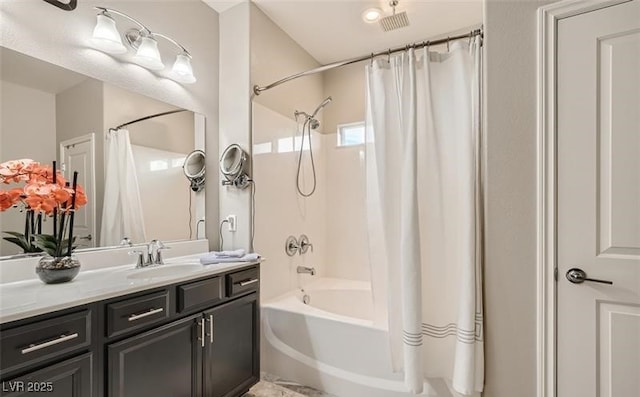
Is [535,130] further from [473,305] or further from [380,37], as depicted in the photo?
[380,37]

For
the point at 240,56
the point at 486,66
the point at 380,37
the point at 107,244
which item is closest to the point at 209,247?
the point at 107,244

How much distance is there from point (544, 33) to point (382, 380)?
2.04 m

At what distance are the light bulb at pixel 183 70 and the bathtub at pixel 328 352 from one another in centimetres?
178

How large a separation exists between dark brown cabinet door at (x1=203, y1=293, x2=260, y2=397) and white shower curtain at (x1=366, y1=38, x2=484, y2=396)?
0.86 m

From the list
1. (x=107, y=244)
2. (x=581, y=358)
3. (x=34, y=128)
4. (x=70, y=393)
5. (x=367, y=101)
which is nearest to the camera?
(x=70, y=393)

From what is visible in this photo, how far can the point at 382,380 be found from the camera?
1.84 metres

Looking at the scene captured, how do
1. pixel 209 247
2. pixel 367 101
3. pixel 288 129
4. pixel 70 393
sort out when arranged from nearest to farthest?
pixel 70 393 → pixel 367 101 → pixel 209 247 → pixel 288 129

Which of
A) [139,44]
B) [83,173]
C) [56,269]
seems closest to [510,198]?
[56,269]

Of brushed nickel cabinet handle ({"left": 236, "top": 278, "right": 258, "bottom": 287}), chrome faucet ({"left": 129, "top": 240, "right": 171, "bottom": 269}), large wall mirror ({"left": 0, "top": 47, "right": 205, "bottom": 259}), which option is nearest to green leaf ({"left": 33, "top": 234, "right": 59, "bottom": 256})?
large wall mirror ({"left": 0, "top": 47, "right": 205, "bottom": 259})

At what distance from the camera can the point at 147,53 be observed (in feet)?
6.15

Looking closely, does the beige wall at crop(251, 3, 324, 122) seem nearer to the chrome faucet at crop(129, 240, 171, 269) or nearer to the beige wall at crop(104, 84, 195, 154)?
the beige wall at crop(104, 84, 195, 154)

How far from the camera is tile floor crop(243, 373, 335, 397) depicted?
2046 millimetres

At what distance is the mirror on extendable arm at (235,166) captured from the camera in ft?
7.42

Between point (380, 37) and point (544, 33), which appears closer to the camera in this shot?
point (544, 33)
